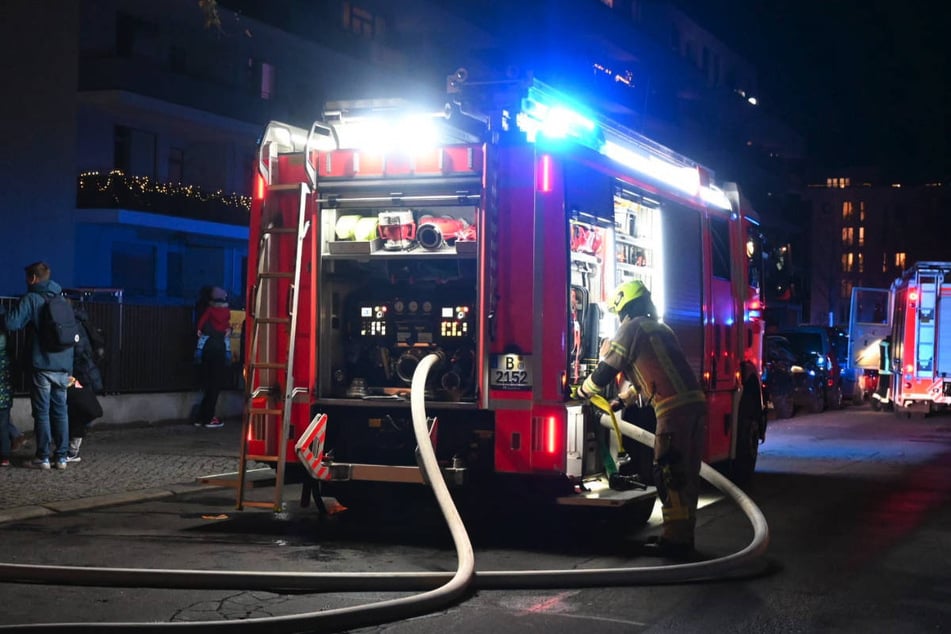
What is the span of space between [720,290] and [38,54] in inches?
706

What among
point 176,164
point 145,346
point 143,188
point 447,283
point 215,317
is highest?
point 176,164

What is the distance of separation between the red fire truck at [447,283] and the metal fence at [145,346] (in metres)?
8.25

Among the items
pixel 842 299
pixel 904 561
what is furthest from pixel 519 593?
pixel 842 299

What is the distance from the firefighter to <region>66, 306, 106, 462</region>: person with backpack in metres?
6.01

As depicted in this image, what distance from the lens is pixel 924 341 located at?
2153cm

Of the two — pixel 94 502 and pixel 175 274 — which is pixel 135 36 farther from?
pixel 94 502

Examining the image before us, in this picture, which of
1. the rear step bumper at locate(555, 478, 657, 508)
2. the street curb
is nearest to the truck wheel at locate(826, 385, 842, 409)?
the street curb

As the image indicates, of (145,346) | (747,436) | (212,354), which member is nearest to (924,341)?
(747,436)

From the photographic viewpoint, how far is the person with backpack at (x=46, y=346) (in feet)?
37.2

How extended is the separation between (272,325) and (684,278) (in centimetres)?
360

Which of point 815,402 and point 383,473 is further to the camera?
point 815,402

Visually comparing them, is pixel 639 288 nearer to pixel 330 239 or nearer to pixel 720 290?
pixel 330 239

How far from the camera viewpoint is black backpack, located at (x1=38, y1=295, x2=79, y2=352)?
446 inches

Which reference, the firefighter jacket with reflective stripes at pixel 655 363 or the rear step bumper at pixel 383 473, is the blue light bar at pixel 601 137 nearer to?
the firefighter jacket with reflective stripes at pixel 655 363
